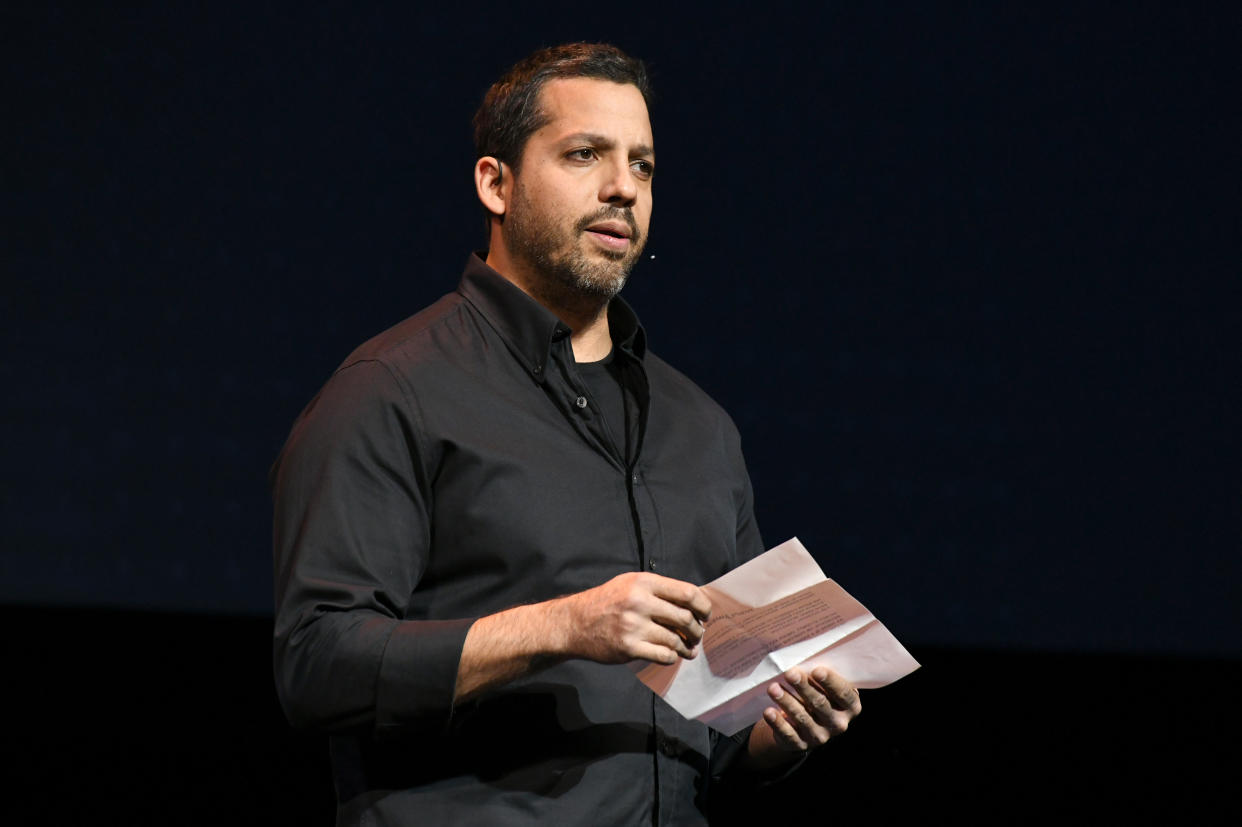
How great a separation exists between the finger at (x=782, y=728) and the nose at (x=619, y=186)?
2.08 ft

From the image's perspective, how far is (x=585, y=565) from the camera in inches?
52.6

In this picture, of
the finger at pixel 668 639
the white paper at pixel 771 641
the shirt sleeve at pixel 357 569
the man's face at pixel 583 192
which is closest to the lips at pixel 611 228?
the man's face at pixel 583 192

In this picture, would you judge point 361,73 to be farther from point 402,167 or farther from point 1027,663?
Answer: point 1027,663

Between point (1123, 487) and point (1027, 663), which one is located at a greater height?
point (1123, 487)

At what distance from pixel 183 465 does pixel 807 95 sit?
1873 mm

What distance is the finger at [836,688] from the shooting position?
1.33 m

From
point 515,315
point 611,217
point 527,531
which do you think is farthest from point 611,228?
point 527,531

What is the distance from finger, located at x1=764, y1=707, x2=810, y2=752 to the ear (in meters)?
0.71

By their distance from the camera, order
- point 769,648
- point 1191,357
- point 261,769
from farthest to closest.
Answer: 1. point 1191,357
2. point 261,769
3. point 769,648

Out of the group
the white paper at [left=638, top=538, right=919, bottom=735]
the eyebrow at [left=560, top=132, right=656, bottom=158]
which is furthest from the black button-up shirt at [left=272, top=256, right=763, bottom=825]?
the eyebrow at [left=560, top=132, right=656, bottom=158]

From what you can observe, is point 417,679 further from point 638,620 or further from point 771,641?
point 771,641

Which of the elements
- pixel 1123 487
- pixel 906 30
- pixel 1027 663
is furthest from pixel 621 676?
pixel 906 30

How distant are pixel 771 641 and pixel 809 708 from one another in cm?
14

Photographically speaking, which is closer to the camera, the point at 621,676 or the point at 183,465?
the point at 621,676
